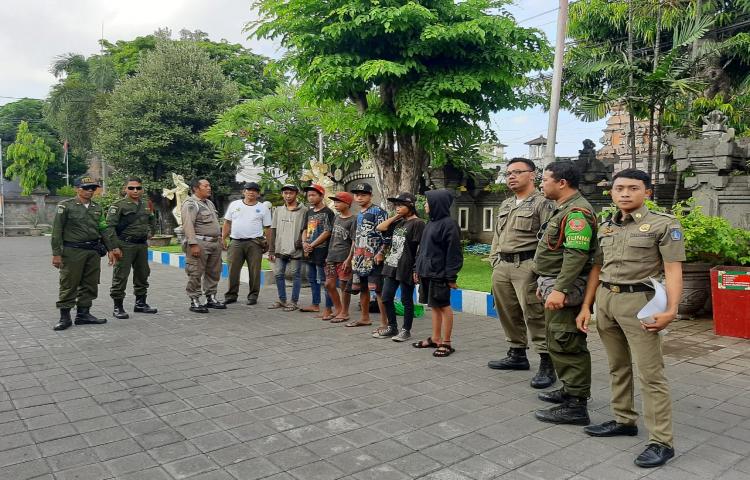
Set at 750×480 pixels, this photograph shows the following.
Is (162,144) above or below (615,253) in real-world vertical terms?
above

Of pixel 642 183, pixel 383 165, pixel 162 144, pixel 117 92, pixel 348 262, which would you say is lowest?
pixel 348 262

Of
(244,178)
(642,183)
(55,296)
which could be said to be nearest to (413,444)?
(642,183)

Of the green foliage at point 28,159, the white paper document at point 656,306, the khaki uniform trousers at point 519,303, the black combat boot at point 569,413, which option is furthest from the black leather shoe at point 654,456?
the green foliage at point 28,159

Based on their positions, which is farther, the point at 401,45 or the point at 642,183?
the point at 401,45

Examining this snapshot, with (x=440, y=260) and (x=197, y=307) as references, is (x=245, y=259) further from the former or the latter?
(x=440, y=260)

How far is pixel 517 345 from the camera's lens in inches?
205

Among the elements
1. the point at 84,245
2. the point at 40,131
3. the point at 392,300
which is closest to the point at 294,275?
the point at 392,300

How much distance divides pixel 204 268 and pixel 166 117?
15.4 metres

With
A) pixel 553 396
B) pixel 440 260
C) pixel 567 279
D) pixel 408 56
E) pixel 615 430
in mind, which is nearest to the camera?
pixel 615 430

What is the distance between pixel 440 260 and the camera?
5508 mm

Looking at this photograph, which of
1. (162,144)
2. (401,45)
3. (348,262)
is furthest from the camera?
→ (162,144)

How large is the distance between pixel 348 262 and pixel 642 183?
13.5ft

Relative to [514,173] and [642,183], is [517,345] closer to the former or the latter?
[514,173]

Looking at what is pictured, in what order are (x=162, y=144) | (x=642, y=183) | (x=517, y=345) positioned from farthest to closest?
(x=162, y=144), (x=517, y=345), (x=642, y=183)
